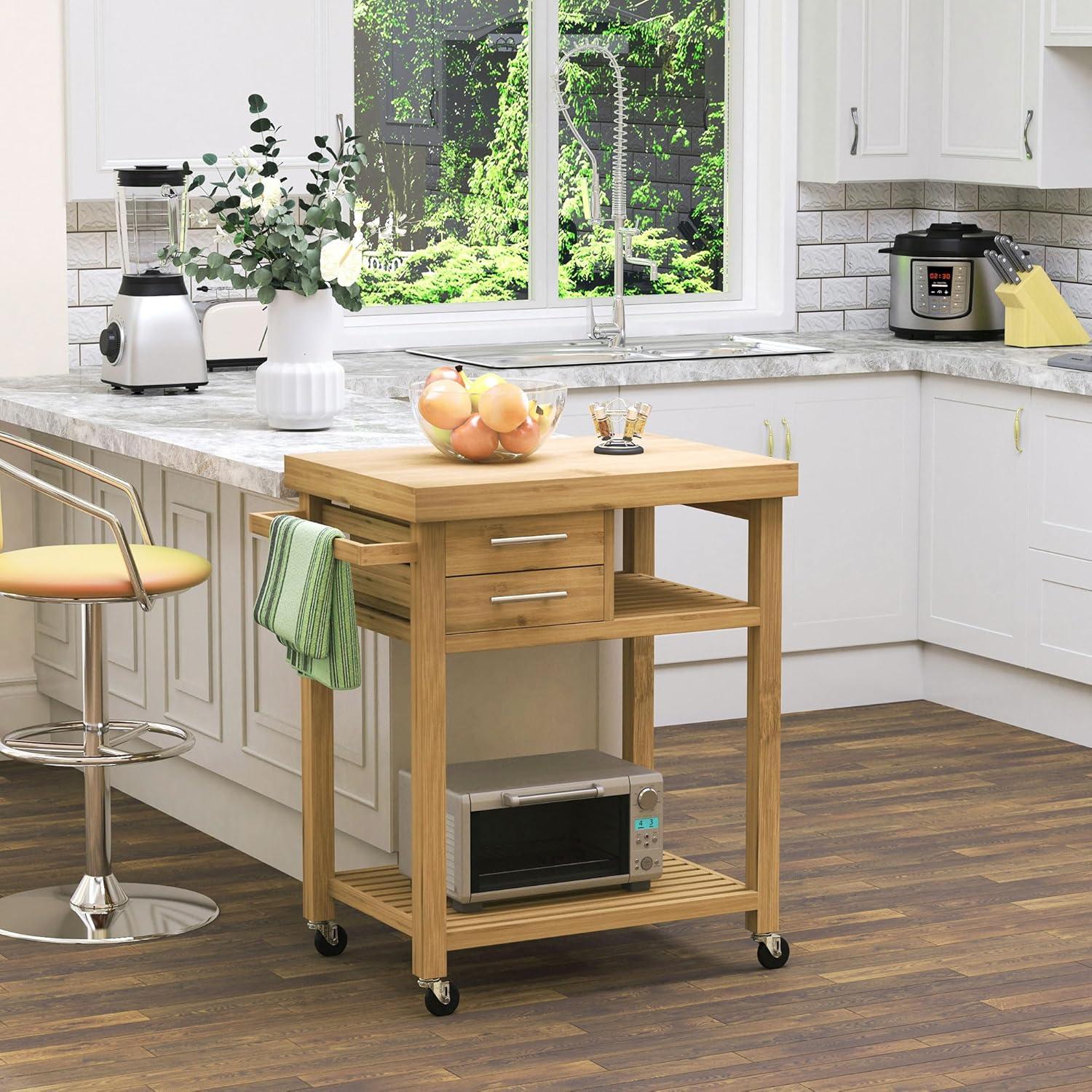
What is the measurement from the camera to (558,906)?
358 cm

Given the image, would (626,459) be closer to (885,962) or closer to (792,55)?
(885,962)

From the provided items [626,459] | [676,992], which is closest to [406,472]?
[626,459]

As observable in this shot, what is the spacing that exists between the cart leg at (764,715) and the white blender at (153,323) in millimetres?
1600

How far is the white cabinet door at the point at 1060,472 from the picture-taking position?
16.9 ft

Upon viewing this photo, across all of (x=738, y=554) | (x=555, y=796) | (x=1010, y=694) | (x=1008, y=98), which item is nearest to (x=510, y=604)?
(x=555, y=796)

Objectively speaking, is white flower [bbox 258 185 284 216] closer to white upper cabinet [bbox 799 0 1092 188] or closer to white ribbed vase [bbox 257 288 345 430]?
white ribbed vase [bbox 257 288 345 430]

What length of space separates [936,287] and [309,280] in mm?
2390

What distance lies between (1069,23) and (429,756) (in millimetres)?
3079

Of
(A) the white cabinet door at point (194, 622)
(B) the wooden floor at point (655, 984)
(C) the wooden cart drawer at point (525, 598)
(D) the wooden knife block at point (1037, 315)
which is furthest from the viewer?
(D) the wooden knife block at point (1037, 315)

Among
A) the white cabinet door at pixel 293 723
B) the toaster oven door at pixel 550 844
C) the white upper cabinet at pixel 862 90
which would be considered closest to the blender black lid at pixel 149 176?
the white cabinet door at pixel 293 723

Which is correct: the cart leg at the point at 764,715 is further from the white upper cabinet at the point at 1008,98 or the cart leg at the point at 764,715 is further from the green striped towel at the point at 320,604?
the white upper cabinet at the point at 1008,98

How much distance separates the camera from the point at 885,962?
147 inches

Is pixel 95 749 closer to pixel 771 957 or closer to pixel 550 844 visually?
pixel 550 844

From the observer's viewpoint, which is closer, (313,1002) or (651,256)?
(313,1002)
